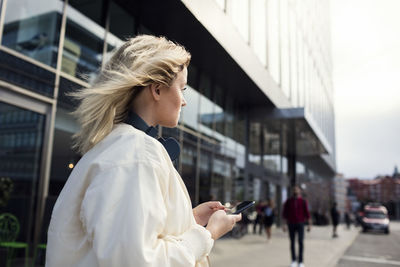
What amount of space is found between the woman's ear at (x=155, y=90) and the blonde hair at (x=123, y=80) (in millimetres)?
18

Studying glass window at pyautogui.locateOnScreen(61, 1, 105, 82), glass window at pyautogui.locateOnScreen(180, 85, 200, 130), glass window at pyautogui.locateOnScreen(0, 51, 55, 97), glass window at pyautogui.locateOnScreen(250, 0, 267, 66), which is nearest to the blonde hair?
glass window at pyautogui.locateOnScreen(0, 51, 55, 97)

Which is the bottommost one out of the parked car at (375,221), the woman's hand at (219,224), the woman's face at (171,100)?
the parked car at (375,221)

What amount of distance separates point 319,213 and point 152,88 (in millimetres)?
31192

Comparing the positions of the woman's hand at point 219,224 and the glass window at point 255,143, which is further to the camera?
the glass window at point 255,143

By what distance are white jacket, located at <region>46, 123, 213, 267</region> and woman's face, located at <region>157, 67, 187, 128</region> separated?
23cm

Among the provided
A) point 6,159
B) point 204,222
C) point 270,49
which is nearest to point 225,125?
point 270,49

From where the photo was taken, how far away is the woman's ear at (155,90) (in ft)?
4.20

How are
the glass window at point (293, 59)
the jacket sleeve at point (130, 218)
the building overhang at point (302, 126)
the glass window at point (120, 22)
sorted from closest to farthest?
the jacket sleeve at point (130, 218) < the glass window at point (120, 22) < the building overhang at point (302, 126) < the glass window at point (293, 59)

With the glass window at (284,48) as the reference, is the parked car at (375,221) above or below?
below

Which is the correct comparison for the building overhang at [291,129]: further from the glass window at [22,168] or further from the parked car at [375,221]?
the glass window at [22,168]

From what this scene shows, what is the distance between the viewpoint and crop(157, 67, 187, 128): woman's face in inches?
51.9

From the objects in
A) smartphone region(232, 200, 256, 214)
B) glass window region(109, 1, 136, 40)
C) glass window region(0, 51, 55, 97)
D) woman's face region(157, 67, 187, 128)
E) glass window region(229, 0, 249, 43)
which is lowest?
smartphone region(232, 200, 256, 214)

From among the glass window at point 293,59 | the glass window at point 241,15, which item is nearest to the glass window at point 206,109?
the glass window at point 241,15

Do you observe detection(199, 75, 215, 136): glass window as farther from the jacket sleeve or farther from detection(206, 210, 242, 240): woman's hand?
→ the jacket sleeve
